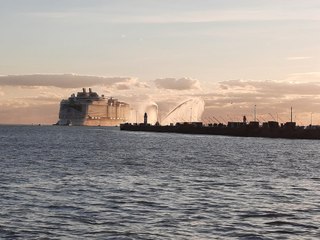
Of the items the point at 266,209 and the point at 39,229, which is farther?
the point at 266,209

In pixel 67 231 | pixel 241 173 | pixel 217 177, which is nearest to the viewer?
pixel 67 231

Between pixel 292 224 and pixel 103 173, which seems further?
→ pixel 103 173

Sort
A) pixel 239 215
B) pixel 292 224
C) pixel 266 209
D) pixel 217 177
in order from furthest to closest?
pixel 217 177 < pixel 266 209 < pixel 239 215 < pixel 292 224

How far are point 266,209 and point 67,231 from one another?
40.8 feet

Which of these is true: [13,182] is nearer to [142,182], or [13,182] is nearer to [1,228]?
[142,182]

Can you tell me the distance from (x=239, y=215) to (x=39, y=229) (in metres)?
10.7

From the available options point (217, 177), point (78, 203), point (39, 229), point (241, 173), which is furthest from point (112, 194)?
point (241, 173)

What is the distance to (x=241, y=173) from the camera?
59.8 m

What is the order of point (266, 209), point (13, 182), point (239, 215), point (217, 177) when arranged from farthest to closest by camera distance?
point (217, 177), point (13, 182), point (266, 209), point (239, 215)

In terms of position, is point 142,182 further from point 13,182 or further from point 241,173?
point 241,173

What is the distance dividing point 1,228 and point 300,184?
2892 centimetres

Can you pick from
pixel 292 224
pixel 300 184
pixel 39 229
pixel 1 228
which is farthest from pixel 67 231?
pixel 300 184

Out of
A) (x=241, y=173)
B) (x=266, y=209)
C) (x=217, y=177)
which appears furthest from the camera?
Result: (x=241, y=173)

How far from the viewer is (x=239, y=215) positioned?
3244 cm
